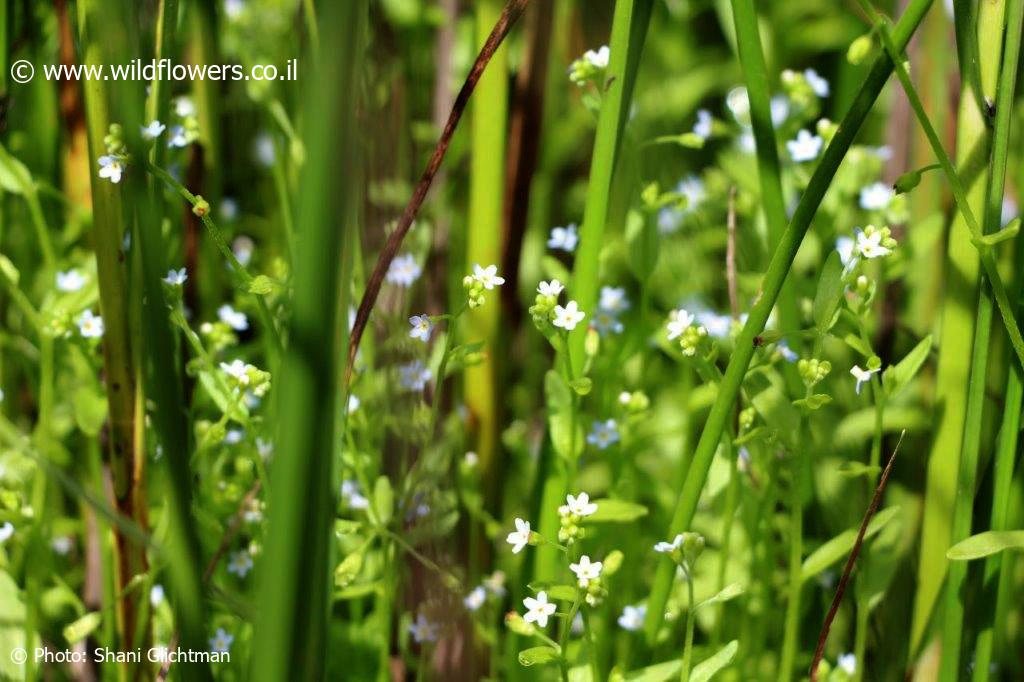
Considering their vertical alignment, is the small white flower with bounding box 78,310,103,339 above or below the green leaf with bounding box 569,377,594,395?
above

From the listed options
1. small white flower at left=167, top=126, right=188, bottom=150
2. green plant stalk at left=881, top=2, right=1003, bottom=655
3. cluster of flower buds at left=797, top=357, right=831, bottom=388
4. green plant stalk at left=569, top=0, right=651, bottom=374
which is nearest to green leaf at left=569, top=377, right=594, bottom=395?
green plant stalk at left=569, top=0, right=651, bottom=374

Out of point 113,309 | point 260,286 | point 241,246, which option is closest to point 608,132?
point 260,286

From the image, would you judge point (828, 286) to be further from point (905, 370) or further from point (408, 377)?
point (408, 377)

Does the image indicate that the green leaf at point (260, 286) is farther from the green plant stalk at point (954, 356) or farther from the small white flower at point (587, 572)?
the green plant stalk at point (954, 356)

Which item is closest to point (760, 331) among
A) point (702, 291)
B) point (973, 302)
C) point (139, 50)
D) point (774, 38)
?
point (973, 302)

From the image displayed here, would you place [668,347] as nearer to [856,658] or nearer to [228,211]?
[856,658]

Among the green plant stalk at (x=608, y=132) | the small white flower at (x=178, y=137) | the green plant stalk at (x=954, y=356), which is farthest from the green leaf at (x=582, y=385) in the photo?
the small white flower at (x=178, y=137)

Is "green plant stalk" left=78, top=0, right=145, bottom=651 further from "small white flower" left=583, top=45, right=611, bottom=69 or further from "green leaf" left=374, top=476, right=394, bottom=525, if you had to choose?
"small white flower" left=583, top=45, right=611, bottom=69
